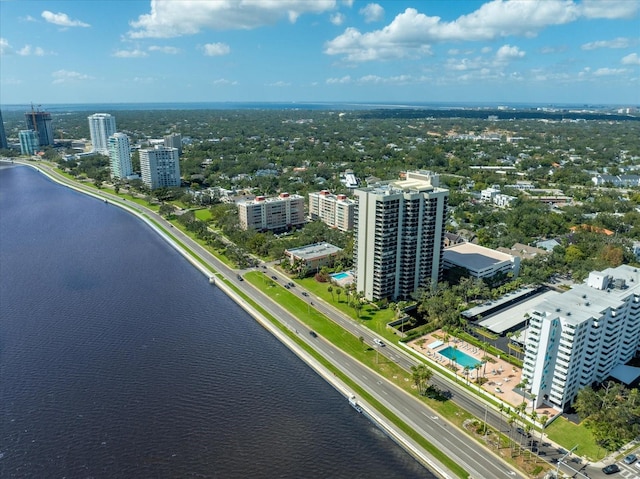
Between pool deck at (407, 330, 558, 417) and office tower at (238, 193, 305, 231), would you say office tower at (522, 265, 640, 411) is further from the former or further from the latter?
office tower at (238, 193, 305, 231)

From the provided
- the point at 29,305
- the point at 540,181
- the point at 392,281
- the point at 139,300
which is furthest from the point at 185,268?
the point at 540,181

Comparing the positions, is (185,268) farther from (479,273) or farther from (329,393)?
(479,273)

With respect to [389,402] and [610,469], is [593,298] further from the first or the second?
[389,402]

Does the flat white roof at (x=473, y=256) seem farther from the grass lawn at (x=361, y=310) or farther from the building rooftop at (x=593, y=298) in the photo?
the building rooftop at (x=593, y=298)

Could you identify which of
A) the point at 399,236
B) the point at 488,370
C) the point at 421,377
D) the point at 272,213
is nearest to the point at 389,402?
the point at 421,377

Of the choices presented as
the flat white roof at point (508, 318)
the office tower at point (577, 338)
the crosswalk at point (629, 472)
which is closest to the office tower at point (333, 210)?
the flat white roof at point (508, 318)
